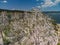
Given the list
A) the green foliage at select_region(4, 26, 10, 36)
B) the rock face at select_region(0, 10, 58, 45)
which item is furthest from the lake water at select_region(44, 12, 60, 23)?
the green foliage at select_region(4, 26, 10, 36)

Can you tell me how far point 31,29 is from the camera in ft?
9.87

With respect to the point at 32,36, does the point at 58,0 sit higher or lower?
Answer: higher

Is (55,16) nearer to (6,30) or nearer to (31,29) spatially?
(31,29)

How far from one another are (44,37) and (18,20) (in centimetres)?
53

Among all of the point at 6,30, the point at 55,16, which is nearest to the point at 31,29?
the point at 6,30

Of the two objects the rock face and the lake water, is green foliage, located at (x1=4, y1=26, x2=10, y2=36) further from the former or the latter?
the lake water

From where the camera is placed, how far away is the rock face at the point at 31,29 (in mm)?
2917

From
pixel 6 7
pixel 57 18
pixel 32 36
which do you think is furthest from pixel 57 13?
pixel 6 7

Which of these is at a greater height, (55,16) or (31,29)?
(55,16)

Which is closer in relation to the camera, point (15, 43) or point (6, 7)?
point (15, 43)

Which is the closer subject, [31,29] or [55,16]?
[31,29]

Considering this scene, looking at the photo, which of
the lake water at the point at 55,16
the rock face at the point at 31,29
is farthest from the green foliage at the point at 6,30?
the lake water at the point at 55,16

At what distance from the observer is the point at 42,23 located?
124 inches

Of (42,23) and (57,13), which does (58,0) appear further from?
(42,23)
